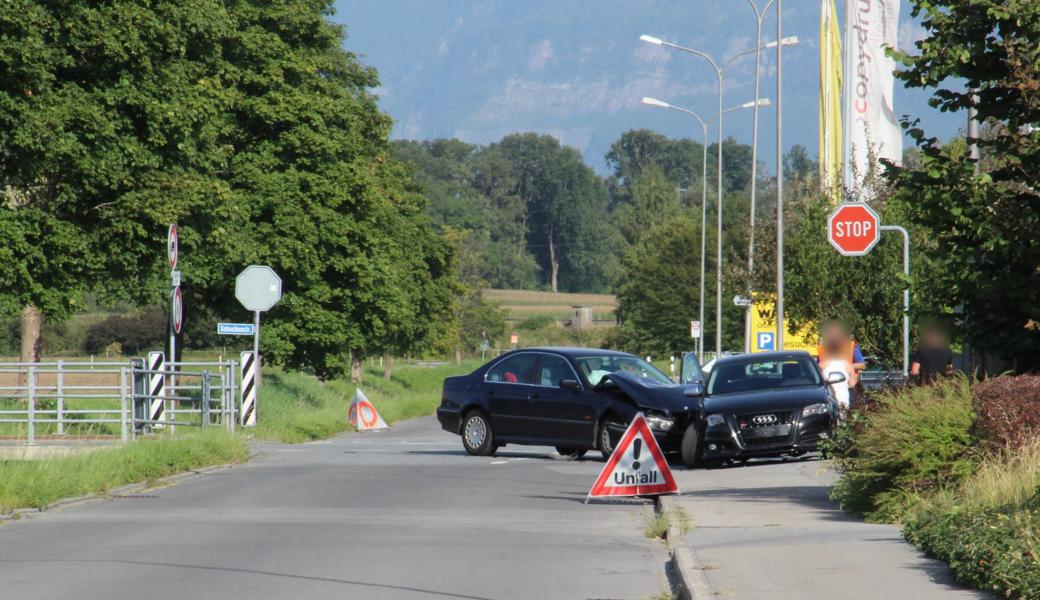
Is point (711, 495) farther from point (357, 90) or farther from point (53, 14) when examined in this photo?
point (357, 90)

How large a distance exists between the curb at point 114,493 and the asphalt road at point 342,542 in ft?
0.70

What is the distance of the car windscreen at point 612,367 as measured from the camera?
22891 millimetres

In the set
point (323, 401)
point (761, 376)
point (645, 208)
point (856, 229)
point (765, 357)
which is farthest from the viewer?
point (645, 208)

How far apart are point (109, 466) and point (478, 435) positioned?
7165mm

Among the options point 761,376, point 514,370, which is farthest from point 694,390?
point 514,370

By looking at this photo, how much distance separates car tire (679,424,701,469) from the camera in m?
20.6

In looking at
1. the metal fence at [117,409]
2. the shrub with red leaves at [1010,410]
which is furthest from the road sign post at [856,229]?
the shrub with red leaves at [1010,410]

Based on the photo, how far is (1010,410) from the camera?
11.8 m

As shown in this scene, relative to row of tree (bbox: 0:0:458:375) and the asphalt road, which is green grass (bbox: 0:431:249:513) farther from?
row of tree (bbox: 0:0:458:375)

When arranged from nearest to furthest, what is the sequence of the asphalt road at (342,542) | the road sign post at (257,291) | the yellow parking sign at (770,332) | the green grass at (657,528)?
the asphalt road at (342,542), the green grass at (657,528), the road sign post at (257,291), the yellow parking sign at (770,332)

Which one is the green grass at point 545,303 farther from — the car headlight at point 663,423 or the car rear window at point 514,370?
the car headlight at point 663,423

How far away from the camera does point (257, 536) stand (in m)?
13.0

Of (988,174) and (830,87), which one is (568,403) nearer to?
(988,174)

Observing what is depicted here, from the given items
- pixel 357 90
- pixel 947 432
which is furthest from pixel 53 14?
pixel 357 90
